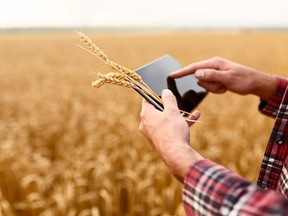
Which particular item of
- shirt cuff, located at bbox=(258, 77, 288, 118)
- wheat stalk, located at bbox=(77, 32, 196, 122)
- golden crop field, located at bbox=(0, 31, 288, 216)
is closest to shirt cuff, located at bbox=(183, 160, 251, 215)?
wheat stalk, located at bbox=(77, 32, 196, 122)

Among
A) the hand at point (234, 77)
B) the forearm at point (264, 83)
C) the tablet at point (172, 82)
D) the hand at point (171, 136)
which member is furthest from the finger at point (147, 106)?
the forearm at point (264, 83)

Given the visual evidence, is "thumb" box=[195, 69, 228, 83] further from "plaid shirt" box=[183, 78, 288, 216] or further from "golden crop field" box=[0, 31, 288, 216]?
"golden crop field" box=[0, 31, 288, 216]

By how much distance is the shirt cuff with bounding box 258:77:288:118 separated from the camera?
1644mm

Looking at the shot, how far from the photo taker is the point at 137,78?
1112mm

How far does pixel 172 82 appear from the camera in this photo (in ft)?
4.96

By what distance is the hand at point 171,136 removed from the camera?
89cm

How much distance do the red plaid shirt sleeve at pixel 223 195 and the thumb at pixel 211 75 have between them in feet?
2.67

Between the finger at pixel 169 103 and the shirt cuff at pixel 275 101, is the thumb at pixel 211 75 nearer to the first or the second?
the shirt cuff at pixel 275 101

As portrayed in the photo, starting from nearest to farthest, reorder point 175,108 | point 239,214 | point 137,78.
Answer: point 239,214
point 175,108
point 137,78

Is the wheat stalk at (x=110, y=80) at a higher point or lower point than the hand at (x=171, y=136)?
higher

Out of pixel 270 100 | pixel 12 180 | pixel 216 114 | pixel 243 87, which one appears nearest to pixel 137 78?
pixel 243 87

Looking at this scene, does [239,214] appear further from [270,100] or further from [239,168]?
[239,168]

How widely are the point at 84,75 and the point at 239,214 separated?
29.8 ft

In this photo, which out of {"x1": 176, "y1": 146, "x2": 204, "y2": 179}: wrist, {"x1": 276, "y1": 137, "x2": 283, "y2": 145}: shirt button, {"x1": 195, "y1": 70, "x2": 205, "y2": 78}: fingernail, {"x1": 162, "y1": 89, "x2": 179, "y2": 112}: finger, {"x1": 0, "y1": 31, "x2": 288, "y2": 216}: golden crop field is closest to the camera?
{"x1": 176, "y1": 146, "x2": 204, "y2": 179}: wrist
